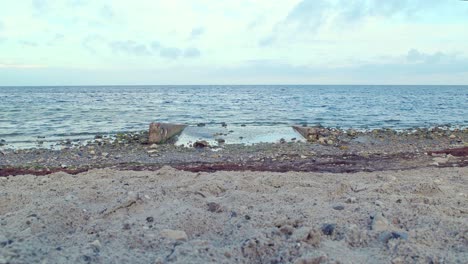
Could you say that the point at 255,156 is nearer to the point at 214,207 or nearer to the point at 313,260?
the point at 214,207

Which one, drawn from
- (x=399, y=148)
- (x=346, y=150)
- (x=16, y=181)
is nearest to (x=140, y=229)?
(x=16, y=181)

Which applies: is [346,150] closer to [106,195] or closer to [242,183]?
[242,183]

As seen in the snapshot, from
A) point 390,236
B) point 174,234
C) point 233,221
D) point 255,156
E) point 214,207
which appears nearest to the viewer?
point 390,236

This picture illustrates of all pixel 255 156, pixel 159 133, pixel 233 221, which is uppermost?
pixel 233 221

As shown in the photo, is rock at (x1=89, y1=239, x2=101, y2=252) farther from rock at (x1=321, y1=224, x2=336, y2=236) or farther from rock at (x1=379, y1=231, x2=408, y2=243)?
rock at (x1=379, y1=231, x2=408, y2=243)

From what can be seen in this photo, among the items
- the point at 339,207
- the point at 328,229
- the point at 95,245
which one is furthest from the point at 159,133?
the point at 328,229

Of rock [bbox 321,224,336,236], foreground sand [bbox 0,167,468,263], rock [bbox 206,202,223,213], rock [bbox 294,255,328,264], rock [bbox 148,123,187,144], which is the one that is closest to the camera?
rock [bbox 294,255,328,264]

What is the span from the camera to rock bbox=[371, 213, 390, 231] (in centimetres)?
349

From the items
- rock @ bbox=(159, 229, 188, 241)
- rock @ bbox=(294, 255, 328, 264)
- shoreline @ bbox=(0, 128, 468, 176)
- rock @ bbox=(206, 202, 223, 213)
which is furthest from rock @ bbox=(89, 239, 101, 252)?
shoreline @ bbox=(0, 128, 468, 176)

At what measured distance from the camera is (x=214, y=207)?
13.5ft

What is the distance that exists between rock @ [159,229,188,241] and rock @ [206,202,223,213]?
0.64m

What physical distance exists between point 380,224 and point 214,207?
159 centimetres

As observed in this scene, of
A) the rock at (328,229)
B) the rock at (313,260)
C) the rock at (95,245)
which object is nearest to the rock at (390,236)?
the rock at (328,229)

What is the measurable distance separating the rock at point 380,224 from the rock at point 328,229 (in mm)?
353
